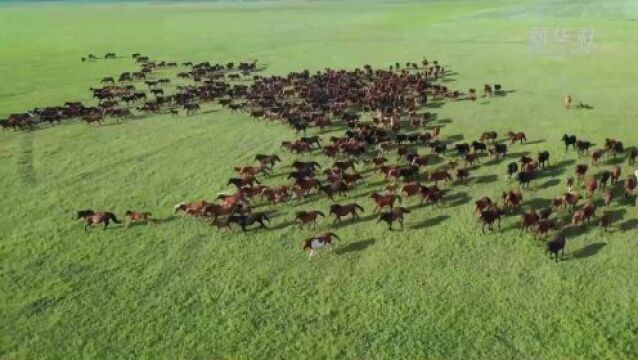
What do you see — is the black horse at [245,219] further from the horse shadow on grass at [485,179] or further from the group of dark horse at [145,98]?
the group of dark horse at [145,98]

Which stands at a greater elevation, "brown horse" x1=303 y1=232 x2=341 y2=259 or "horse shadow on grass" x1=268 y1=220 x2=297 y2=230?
"brown horse" x1=303 y1=232 x2=341 y2=259

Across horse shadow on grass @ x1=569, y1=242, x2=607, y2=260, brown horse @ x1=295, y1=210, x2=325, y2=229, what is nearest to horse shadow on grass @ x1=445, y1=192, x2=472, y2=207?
horse shadow on grass @ x1=569, y1=242, x2=607, y2=260

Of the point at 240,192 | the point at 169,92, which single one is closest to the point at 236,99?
the point at 169,92

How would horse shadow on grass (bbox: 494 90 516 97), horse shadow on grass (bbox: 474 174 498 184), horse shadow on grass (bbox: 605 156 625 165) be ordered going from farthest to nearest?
horse shadow on grass (bbox: 494 90 516 97), horse shadow on grass (bbox: 605 156 625 165), horse shadow on grass (bbox: 474 174 498 184)

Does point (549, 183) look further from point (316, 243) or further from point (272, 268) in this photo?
point (272, 268)

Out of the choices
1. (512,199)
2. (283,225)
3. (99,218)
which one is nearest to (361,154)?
(283,225)

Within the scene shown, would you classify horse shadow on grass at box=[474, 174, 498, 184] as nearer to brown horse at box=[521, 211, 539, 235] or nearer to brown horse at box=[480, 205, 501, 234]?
brown horse at box=[480, 205, 501, 234]
